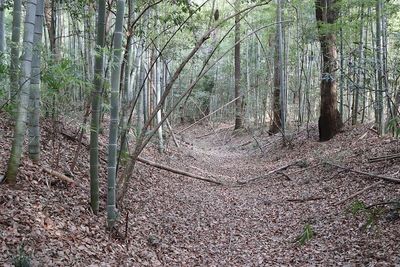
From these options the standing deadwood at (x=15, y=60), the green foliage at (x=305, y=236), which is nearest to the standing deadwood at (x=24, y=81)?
the standing deadwood at (x=15, y=60)

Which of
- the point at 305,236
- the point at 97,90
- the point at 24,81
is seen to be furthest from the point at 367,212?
the point at 24,81

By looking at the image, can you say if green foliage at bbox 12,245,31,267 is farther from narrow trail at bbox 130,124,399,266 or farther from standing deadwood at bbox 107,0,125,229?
narrow trail at bbox 130,124,399,266

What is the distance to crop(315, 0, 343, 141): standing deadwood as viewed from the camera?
11359 millimetres

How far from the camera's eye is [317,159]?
1019cm

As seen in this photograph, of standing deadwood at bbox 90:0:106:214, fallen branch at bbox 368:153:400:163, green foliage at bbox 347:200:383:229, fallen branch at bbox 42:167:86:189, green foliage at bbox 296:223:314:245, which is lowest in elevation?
green foliage at bbox 296:223:314:245

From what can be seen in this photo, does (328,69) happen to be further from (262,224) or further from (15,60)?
(15,60)

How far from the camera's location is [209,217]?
22.7ft

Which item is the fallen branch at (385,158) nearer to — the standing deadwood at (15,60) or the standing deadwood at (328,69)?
the standing deadwood at (328,69)

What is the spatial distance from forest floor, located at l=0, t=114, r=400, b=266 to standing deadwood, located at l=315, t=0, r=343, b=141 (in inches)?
68.1

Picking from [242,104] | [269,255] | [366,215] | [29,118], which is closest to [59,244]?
[29,118]

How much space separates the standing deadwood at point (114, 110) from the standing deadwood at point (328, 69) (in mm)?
7866

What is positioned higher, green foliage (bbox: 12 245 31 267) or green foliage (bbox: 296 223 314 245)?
green foliage (bbox: 12 245 31 267)

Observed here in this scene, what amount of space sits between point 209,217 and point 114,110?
3123mm

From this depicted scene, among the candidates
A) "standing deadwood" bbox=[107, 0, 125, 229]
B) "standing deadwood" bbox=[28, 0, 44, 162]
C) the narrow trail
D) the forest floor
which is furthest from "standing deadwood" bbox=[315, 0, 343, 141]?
"standing deadwood" bbox=[28, 0, 44, 162]
